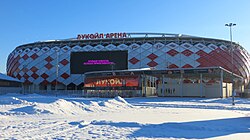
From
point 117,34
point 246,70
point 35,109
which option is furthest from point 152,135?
point 246,70

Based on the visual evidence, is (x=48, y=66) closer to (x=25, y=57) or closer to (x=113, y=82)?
(x=25, y=57)

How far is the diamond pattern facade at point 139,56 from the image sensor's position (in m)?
71.0

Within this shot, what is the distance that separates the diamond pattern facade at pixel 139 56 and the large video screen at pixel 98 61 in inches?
46.9

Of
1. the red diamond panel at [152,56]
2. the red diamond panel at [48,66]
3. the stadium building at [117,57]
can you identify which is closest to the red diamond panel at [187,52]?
the stadium building at [117,57]

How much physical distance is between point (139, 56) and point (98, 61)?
9589 millimetres

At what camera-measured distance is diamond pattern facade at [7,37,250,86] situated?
7100 cm

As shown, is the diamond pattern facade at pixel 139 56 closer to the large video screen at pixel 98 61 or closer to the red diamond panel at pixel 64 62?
the red diamond panel at pixel 64 62

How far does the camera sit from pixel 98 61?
73.5 metres

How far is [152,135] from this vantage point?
9750mm

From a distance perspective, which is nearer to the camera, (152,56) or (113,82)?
(113,82)

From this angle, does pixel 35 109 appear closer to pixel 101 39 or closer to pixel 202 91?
pixel 202 91

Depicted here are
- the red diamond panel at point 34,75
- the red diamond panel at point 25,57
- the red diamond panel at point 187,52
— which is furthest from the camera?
the red diamond panel at point 25,57

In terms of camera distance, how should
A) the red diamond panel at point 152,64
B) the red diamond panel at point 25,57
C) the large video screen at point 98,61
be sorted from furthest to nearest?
the red diamond panel at point 25,57 → the large video screen at point 98,61 → the red diamond panel at point 152,64

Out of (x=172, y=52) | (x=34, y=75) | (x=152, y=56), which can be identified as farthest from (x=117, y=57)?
(x=34, y=75)
